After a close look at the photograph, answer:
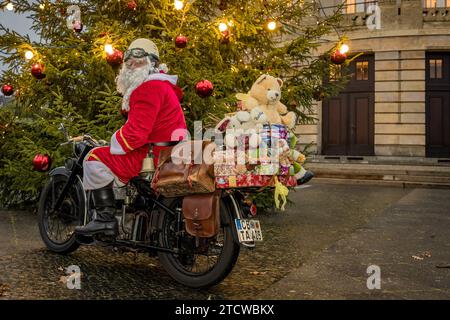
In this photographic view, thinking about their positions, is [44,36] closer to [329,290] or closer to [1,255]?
[1,255]

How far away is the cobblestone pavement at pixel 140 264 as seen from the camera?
12.1ft

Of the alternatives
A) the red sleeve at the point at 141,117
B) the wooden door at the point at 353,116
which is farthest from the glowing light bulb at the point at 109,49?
the wooden door at the point at 353,116

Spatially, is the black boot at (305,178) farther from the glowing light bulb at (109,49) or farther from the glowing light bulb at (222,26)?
the glowing light bulb at (222,26)

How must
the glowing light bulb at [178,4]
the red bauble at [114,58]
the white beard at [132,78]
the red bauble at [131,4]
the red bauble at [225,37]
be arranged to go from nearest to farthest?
the white beard at [132,78]
the red bauble at [114,58]
the glowing light bulb at [178,4]
the red bauble at [131,4]
the red bauble at [225,37]

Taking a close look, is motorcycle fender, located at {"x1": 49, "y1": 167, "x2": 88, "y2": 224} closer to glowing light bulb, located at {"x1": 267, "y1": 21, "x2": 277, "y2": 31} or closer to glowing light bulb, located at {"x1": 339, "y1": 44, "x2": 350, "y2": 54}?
glowing light bulb, located at {"x1": 267, "y1": 21, "x2": 277, "y2": 31}

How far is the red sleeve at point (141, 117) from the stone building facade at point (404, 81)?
16.8 m

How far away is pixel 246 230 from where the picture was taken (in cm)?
355

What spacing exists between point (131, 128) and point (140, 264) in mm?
1415

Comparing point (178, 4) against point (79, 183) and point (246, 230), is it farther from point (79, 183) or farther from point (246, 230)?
point (246, 230)

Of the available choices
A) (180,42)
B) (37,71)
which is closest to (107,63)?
(37,71)

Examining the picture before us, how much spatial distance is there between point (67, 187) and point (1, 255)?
931 millimetres

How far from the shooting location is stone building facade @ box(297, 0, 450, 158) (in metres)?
20.3

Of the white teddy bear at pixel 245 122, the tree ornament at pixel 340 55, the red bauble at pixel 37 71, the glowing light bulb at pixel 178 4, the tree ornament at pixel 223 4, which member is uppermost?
the tree ornament at pixel 223 4
